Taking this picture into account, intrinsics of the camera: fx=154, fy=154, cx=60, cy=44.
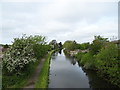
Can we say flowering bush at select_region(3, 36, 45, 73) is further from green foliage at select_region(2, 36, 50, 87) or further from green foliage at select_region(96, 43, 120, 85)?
green foliage at select_region(96, 43, 120, 85)

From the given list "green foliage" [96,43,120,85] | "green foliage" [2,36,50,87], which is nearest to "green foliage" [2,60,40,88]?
"green foliage" [2,36,50,87]

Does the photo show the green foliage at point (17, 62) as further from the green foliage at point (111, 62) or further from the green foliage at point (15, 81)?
the green foliage at point (111, 62)

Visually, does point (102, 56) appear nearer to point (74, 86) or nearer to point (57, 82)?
point (74, 86)

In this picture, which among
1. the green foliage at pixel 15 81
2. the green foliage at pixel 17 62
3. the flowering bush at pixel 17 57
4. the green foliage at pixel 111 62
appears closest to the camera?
the green foliage at pixel 15 81

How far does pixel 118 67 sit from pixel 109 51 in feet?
8.16

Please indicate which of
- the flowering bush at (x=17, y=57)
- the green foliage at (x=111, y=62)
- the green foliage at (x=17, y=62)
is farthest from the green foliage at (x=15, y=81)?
the green foliage at (x=111, y=62)

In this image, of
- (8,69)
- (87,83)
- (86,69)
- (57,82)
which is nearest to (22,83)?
(8,69)

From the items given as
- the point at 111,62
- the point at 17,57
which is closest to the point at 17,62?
the point at 17,57

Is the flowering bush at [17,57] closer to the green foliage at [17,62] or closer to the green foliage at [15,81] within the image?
the green foliage at [17,62]

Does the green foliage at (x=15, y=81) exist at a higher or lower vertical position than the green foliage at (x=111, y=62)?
lower

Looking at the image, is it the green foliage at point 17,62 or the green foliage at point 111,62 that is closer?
the green foliage at point 111,62

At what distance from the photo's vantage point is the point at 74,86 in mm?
20375

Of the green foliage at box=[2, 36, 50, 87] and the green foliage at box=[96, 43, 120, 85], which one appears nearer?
the green foliage at box=[96, 43, 120, 85]

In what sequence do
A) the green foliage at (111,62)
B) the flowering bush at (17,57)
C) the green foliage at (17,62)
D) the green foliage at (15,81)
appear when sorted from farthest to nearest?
the flowering bush at (17,57) < the green foliage at (17,62) < the green foliage at (111,62) < the green foliage at (15,81)
